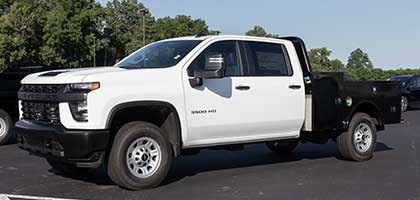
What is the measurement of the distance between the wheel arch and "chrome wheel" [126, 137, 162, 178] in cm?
28

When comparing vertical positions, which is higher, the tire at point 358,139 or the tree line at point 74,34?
the tree line at point 74,34

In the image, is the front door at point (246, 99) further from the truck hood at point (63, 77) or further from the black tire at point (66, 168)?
the black tire at point (66, 168)

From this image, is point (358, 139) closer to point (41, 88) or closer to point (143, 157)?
point (143, 157)

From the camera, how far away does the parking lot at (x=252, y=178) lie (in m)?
6.81

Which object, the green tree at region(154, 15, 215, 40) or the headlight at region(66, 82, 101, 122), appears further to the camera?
the green tree at region(154, 15, 215, 40)

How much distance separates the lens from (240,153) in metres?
10.4

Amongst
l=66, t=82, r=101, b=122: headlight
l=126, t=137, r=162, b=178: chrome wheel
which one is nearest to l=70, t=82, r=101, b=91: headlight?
l=66, t=82, r=101, b=122: headlight

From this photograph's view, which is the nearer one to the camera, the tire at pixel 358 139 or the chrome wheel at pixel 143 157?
the chrome wheel at pixel 143 157

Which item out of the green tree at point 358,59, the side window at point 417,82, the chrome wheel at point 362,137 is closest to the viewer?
the chrome wheel at point 362,137

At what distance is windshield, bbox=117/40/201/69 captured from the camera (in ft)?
24.4

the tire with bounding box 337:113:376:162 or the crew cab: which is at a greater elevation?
the crew cab

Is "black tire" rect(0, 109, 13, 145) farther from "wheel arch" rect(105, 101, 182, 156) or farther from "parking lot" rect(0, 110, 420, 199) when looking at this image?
A: "wheel arch" rect(105, 101, 182, 156)

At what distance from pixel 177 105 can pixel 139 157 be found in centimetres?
79

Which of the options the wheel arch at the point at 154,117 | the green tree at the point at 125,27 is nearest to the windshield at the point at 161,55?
the wheel arch at the point at 154,117
